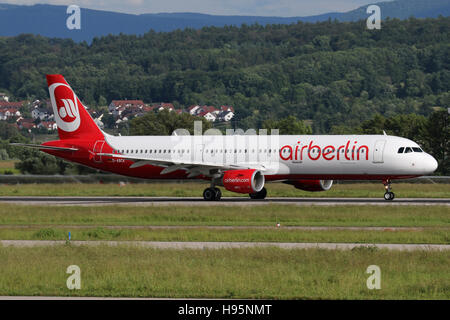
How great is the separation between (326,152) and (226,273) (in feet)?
87.2

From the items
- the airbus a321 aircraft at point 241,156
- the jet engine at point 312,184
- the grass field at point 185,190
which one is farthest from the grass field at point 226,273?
the grass field at point 185,190

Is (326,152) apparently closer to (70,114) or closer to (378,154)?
(378,154)

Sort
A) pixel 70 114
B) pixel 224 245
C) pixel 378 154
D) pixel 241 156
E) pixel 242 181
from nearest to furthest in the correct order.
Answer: pixel 224 245, pixel 242 181, pixel 378 154, pixel 241 156, pixel 70 114

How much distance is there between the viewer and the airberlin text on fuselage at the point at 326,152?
4553 centimetres

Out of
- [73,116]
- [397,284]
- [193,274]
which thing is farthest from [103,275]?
[73,116]

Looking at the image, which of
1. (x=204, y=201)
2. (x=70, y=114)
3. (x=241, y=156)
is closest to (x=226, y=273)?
(x=204, y=201)

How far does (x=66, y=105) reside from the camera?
5362cm

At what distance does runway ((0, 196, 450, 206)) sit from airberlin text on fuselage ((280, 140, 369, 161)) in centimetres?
245

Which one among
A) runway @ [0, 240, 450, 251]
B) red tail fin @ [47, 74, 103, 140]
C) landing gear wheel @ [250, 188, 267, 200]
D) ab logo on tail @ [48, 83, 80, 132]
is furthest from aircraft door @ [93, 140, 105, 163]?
runway @ [0, 240, 450, 251]

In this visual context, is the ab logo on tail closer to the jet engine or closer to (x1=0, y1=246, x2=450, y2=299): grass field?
the jet engine

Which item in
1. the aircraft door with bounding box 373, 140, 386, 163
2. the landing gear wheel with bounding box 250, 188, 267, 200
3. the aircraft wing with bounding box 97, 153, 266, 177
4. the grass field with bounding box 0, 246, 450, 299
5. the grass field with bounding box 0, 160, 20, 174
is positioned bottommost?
the grass field with bounding box 0, 160, 20, 174

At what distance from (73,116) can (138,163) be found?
688cm

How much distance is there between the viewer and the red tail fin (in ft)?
174

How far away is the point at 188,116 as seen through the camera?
10344 cm
